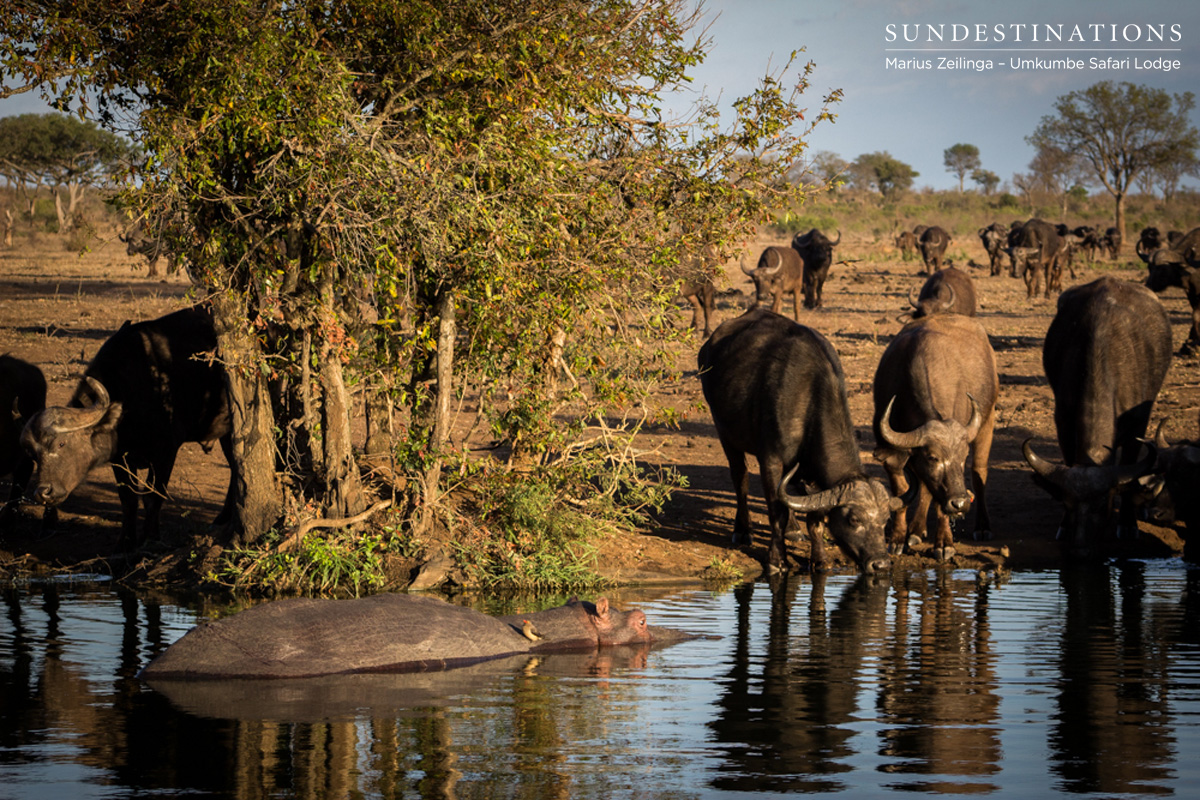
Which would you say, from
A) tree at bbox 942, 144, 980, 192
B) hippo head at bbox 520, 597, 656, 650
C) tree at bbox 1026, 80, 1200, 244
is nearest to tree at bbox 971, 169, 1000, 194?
tree at bbox 942, 144, 980, 192

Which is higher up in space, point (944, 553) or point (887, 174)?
point (887, 174)

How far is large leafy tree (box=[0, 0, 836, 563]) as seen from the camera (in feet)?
26.0

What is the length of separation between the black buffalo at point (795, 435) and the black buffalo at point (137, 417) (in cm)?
442

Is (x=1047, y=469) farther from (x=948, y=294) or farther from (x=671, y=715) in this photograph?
(x=671, y=715)

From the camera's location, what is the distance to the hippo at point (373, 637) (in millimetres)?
6422

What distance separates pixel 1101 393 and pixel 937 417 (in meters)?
1.91

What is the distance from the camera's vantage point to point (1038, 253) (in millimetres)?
30047

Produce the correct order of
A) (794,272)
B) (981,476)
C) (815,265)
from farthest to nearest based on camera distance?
(815,265) → (794,272) → (981,476)

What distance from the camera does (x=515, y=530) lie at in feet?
31.2

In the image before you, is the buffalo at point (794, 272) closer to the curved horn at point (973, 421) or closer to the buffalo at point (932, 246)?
the buffalo at point (932, 246)

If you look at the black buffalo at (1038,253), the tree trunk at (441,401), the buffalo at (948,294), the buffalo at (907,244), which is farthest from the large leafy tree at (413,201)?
the buffalo at (907,244)

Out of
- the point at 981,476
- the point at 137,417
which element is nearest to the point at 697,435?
the point at 981,476

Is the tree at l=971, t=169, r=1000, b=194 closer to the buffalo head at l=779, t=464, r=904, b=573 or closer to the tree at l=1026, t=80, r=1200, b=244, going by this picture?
the tree at l=1026, t=80, r=1200, b=244

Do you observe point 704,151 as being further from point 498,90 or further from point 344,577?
point 344,577
